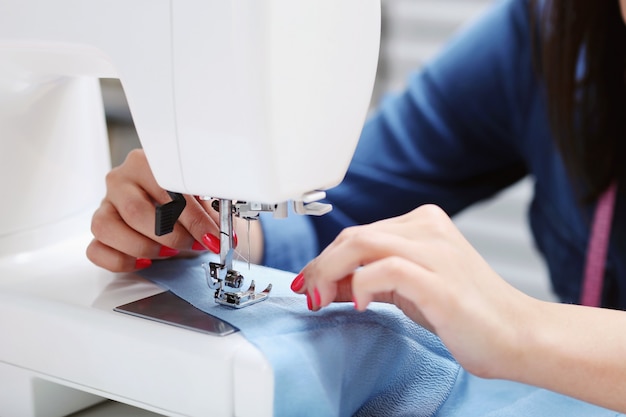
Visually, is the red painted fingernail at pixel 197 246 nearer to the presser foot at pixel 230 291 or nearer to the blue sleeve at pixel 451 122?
the presser foot at pixel 230 291

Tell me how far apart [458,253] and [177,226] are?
267mm

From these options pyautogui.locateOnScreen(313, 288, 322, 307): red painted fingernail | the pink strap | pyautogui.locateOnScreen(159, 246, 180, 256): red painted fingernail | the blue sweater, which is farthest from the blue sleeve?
pyautogui.locateOnScreen(313, 288, 322, 307): red painted fingernail

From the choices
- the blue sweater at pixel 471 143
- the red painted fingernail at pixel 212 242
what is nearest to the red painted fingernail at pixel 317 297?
the red painted fingernail at pixel 212 242

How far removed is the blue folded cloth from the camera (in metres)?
0.59

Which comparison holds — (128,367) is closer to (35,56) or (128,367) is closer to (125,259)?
(125,259)

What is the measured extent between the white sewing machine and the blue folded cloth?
2cm

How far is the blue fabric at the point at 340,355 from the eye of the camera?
589 millimetres

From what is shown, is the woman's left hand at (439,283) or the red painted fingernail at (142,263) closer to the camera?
the woman's left hand at (439,283)

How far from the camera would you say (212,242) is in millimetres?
727

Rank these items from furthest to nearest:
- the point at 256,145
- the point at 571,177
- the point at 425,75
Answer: the point at 425,75 → the point at 571,177 → the point at 256,145

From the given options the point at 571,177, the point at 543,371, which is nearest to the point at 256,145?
the point at 543,371

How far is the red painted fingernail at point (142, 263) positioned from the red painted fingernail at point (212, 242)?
0.08 meters

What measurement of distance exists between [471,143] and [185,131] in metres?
0.86

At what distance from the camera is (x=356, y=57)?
629 millimetres
